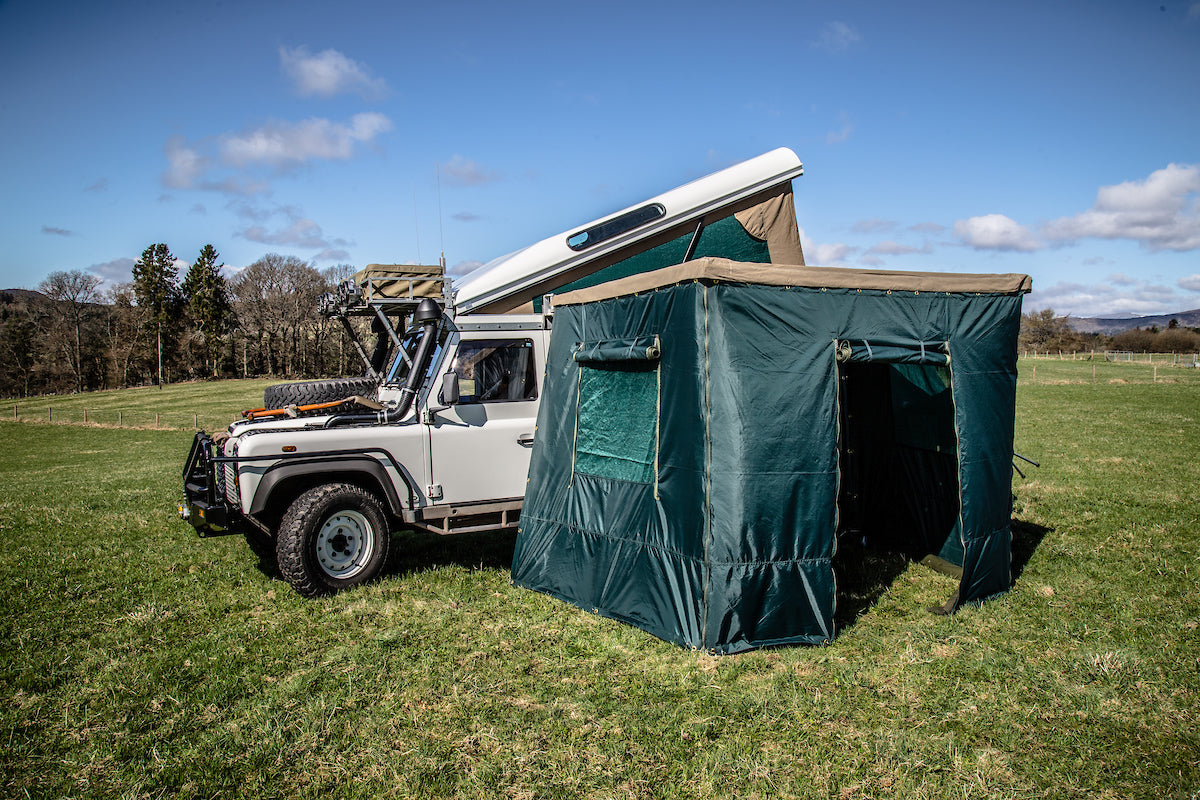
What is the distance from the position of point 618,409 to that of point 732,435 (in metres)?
1.21

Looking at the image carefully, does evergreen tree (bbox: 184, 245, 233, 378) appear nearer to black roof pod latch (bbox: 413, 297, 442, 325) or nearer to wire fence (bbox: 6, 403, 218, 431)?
wire fence (bbox: 6, 403, 218, 431)

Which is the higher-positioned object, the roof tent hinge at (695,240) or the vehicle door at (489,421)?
the roof tent hinge at (695,240)

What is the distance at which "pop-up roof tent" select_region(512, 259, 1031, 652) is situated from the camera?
16.2ft

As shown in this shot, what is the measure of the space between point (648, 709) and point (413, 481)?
3.13 metres

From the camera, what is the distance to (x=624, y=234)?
22.0ft

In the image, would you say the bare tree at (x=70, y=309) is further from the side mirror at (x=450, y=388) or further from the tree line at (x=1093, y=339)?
the tree line at (x=1093, y=339)

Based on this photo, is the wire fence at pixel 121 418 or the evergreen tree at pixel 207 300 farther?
the evergreen tree at pixel 207 300

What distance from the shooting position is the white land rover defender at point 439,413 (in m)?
6.04

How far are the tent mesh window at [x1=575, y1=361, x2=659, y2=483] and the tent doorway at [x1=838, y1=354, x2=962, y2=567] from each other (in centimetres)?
235

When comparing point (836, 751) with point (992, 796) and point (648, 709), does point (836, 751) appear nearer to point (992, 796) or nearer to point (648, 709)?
point (992, 796)

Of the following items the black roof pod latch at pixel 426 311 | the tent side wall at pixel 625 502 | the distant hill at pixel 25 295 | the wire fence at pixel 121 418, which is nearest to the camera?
the tent side wall at pixel 625 502

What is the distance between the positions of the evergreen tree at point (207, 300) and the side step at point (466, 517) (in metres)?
57.1

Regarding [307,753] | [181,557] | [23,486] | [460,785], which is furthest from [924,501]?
[23,486]

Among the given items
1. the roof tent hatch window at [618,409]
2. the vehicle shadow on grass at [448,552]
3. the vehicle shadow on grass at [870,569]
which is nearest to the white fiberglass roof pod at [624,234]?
the roof tent hatch window at [618,409]
